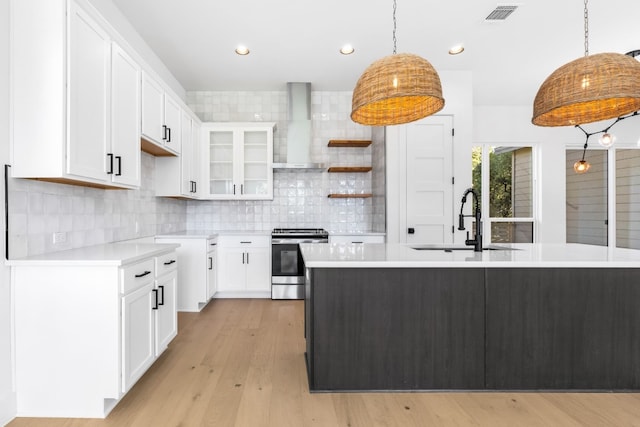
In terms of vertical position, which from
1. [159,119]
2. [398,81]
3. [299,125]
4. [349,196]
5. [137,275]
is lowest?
[137,275]

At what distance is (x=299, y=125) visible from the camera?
462cm

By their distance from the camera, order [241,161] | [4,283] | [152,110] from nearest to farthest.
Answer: [4,283] < [152,110] < [241,161]

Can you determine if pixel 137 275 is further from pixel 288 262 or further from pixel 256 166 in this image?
pixel 256 166

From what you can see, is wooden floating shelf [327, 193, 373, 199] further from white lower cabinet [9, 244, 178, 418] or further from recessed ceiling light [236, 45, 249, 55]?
white lower cabinet [9, 244, 178, 418]

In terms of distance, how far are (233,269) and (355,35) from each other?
9.84 feet

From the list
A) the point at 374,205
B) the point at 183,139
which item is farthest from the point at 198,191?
the point at 374,205

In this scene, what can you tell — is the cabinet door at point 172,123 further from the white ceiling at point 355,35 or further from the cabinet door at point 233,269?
the cabinet door at point 233,269

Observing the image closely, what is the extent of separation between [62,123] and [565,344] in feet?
10.1

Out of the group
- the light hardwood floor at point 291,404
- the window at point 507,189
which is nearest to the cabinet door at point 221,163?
the light hardwood floor at point 291,404

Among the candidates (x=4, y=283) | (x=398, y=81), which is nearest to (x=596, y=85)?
(x=398, y=81)

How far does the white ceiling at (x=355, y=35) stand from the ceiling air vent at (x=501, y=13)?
57 mm

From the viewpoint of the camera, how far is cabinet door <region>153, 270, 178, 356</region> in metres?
2.40

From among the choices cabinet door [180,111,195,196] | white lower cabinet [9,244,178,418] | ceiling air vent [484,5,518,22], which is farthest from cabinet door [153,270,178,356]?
ceiling air vent [484,5,518,22]

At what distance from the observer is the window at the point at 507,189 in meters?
5.50
